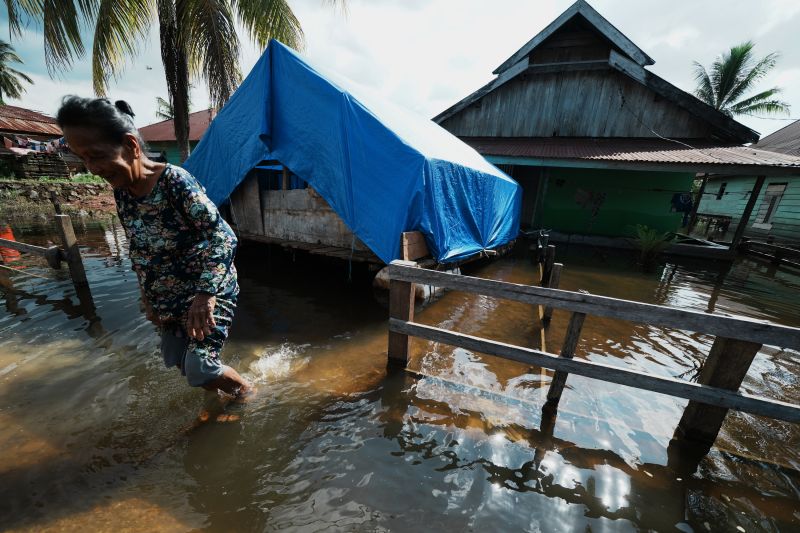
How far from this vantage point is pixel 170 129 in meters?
23.2

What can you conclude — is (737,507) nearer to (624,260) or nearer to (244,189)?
(244,189)

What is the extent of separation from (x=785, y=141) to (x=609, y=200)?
1318 cm

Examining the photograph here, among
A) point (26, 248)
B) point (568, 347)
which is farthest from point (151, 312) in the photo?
point (26, 248)

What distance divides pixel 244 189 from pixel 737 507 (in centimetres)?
777

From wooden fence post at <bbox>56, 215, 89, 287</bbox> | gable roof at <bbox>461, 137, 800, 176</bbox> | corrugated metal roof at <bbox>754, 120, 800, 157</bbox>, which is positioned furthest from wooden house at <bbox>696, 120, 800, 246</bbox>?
wooden fence post at <bbox>56, 215, 89, 287</bbox>

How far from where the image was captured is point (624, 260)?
945 cm

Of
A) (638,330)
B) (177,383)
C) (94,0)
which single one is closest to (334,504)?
(177,383)

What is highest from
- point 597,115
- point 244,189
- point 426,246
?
point 597,115

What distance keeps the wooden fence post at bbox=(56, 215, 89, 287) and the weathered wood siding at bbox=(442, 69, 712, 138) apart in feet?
43.7

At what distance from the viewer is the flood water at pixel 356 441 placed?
1.80 m

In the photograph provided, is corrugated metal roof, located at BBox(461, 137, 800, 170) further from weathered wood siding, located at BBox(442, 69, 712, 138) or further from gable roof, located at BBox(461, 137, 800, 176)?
weathered wood siding, located at BBox(442, 69, 712, 138)

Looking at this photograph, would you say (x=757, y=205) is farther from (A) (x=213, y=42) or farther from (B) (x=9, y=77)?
(B) (x=9, y=77)

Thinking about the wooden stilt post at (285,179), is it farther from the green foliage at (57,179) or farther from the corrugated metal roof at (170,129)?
the corrugated metal roof at (170,129)

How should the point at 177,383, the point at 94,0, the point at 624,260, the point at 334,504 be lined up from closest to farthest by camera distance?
1. the point at 334,504
2. the point at 177,383
3. the point at 94,0
4. the point at 624,260
